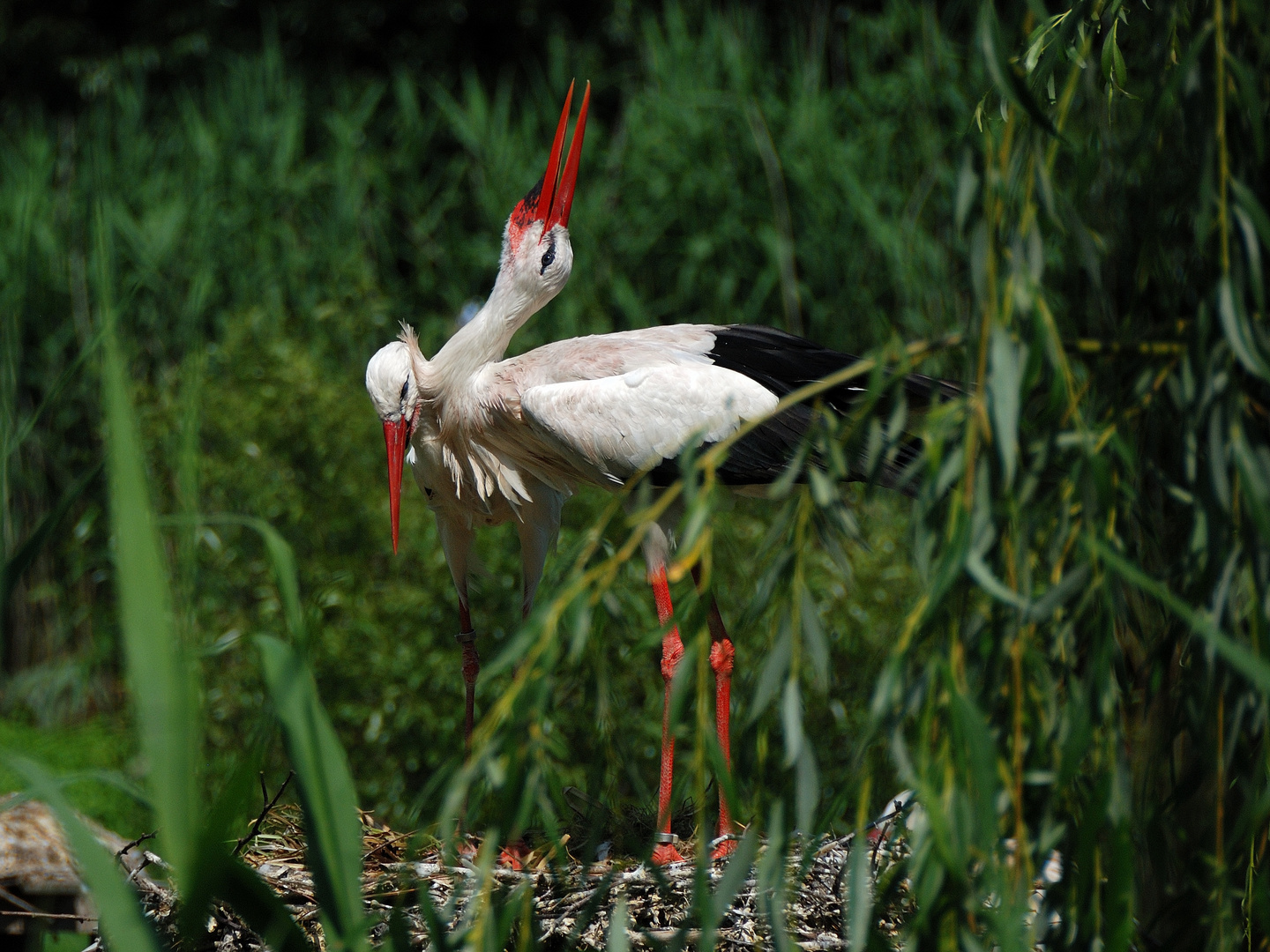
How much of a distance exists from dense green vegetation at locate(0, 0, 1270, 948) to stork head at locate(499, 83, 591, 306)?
0.66 metres

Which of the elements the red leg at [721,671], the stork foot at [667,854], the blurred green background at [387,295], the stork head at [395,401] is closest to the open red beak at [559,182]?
the stork head at [395,401]

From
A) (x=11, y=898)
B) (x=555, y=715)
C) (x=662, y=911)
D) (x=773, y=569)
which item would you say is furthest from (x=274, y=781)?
(x=773, y=569)

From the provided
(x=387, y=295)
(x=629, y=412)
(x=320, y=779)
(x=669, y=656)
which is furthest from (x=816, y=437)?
(x=387, y=295)

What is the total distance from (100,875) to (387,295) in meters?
4.81

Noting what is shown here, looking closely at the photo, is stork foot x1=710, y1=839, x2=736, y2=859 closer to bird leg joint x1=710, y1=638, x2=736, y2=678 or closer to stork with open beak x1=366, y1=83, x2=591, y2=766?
bird leg joint x1=710, y1=638, x2=736, y2=678

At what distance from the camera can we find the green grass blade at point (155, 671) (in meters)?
0.93

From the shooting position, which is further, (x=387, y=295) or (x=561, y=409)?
(x=387, y=295)

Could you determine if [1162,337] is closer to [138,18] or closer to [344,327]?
[344,327]

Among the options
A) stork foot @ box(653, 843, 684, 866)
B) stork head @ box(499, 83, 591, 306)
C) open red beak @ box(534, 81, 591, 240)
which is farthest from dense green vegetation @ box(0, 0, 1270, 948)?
open red beak @ box(534, 81, 591, 240)

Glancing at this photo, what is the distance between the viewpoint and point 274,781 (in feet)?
13.7

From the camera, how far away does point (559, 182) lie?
3.01 m

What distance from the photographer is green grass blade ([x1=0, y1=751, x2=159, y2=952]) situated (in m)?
0.97

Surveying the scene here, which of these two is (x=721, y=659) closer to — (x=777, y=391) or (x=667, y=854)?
(x=667, y=854)

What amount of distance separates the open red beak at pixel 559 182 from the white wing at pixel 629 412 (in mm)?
543
